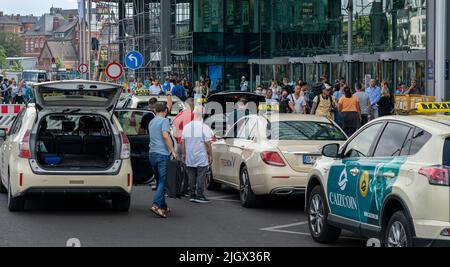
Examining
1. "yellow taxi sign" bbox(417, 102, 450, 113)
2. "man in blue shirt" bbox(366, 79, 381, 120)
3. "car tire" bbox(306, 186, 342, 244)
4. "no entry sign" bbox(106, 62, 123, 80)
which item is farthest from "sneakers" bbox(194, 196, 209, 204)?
"no entry sign" bbox(106, 62, 123, 80)

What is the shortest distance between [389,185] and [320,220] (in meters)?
2.45

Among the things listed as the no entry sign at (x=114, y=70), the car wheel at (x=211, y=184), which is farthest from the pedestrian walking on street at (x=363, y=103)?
the no entry sign at (x=114, y=70)

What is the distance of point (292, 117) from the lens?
16.3 meters

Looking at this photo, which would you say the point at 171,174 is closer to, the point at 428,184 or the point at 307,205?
the point at 307,205

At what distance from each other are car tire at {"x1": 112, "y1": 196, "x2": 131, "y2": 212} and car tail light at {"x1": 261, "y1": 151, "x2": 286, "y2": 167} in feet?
6.80

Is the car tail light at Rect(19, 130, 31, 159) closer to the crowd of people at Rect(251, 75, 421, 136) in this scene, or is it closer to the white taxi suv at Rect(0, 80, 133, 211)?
the white taxi suv at Rect(0, 80, 133, 211)

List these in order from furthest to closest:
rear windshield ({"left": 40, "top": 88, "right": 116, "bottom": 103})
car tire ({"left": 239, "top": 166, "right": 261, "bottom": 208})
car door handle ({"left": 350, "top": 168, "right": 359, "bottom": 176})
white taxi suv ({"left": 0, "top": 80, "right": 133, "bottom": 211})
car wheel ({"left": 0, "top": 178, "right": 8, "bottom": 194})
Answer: car wheel ({"left": 0, "top": 178, "right": 8, "bottom": 194}), car tire ({"left": 239, "top": 166, "right": 261, "bottom": 208}), rear windshield ({"left": 40, "top": 88, "right": 116, "bottom": 103}), white taxi suv ({"left": 0, "top": 80, "right": 133, "bottom": 211}), car door handle ({"left": 350, "top": 168, "right": 359, "bottom": 176})

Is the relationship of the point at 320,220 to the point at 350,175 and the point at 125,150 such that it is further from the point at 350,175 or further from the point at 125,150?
the point at 125,150

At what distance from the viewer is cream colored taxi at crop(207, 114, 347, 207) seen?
49.3 ft

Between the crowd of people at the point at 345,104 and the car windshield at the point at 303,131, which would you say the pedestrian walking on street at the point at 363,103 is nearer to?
the crowd of people at the point at 345,104

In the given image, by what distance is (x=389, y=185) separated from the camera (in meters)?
9.52

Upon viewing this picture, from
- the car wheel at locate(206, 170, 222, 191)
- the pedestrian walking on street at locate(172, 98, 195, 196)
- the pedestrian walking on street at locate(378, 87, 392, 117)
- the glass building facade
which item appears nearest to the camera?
the pedestrian walking on street at locate(172, 98, 195, 196)

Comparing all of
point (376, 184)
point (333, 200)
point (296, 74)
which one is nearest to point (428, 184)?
point (376, 184)

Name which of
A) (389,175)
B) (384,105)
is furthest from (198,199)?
(384,105)
